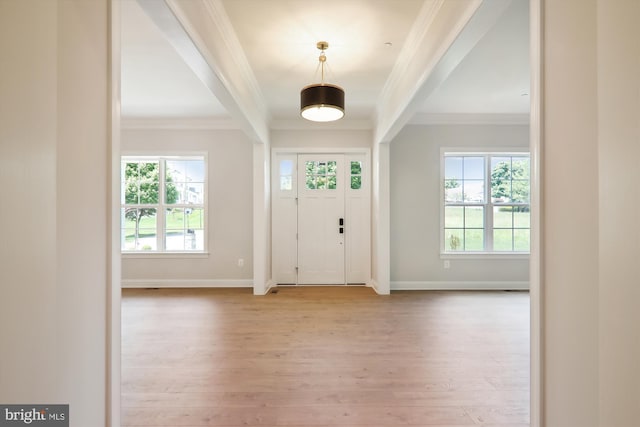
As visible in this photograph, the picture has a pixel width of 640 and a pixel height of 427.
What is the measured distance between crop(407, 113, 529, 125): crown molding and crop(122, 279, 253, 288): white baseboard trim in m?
3.94

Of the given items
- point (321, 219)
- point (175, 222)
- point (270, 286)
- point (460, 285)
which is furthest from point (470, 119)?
point (175, 222)

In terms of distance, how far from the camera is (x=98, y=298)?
1.19m

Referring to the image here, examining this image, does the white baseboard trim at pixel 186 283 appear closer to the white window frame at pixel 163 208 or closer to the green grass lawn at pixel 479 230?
the white window frame at pixel 163 208

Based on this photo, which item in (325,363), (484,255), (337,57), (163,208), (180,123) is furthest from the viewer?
(163,208)

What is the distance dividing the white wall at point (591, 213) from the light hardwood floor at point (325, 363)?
1.15 m

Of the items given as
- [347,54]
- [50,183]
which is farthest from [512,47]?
[50,183]

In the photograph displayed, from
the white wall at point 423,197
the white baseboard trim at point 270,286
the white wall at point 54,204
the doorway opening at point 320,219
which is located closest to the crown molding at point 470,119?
the white wall at point 423,197

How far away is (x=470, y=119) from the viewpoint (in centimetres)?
532

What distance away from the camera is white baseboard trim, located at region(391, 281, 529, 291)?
532 cm

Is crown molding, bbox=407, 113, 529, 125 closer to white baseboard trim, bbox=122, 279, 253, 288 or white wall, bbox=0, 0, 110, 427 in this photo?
white baseboard trim, bbox=122, 279, 253, 288

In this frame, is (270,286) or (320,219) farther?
(320,219)

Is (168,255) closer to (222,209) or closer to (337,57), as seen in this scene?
(222,209)

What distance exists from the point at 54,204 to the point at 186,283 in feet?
16.1

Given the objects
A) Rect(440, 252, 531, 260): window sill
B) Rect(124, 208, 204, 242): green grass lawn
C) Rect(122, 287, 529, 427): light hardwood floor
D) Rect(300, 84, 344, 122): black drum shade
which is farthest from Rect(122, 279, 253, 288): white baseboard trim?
Rect(300, 84, 344, 122): black drum shade
